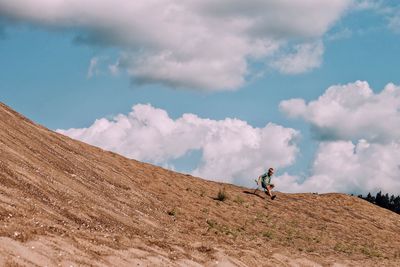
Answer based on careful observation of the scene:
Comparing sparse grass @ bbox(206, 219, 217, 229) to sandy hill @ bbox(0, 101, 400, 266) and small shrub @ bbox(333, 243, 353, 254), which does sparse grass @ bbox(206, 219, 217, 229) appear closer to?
sandy hill @ bbox(0, 101, 400, 266)

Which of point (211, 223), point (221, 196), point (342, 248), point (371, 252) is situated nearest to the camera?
point (211, 223)

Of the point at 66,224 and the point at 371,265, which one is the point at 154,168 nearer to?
the point at 371,265

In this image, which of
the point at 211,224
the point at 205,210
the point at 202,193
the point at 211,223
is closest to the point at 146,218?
the point at 211,224

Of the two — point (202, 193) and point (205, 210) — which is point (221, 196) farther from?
point (205, 210)

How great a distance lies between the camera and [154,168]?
45.9 meters

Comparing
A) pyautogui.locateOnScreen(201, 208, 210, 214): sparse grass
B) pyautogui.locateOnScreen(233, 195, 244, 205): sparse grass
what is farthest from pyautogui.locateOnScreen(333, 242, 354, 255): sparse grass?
pyautogui.locateOnScreen(201, 208, 210, 214): sparse grass

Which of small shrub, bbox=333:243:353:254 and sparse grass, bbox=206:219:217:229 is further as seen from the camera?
small shrub, bbox=333:243:353:254

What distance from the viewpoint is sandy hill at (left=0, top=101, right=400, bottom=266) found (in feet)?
61.7

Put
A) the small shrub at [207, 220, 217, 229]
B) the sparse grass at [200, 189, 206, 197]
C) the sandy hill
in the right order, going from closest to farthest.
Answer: the sandy hill
the small shrub at [207, 220, 217, 229]
the sparse grass at [200, 189, 206, 197]

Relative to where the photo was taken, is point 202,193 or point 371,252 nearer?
point 371,252

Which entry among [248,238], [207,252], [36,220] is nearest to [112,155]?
[248,238]

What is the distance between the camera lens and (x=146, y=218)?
29828 millimetres

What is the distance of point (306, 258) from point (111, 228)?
1176cm

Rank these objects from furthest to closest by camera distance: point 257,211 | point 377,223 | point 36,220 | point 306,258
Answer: point 377,223 < point 257,211 < point 306,258 < point 36,220
